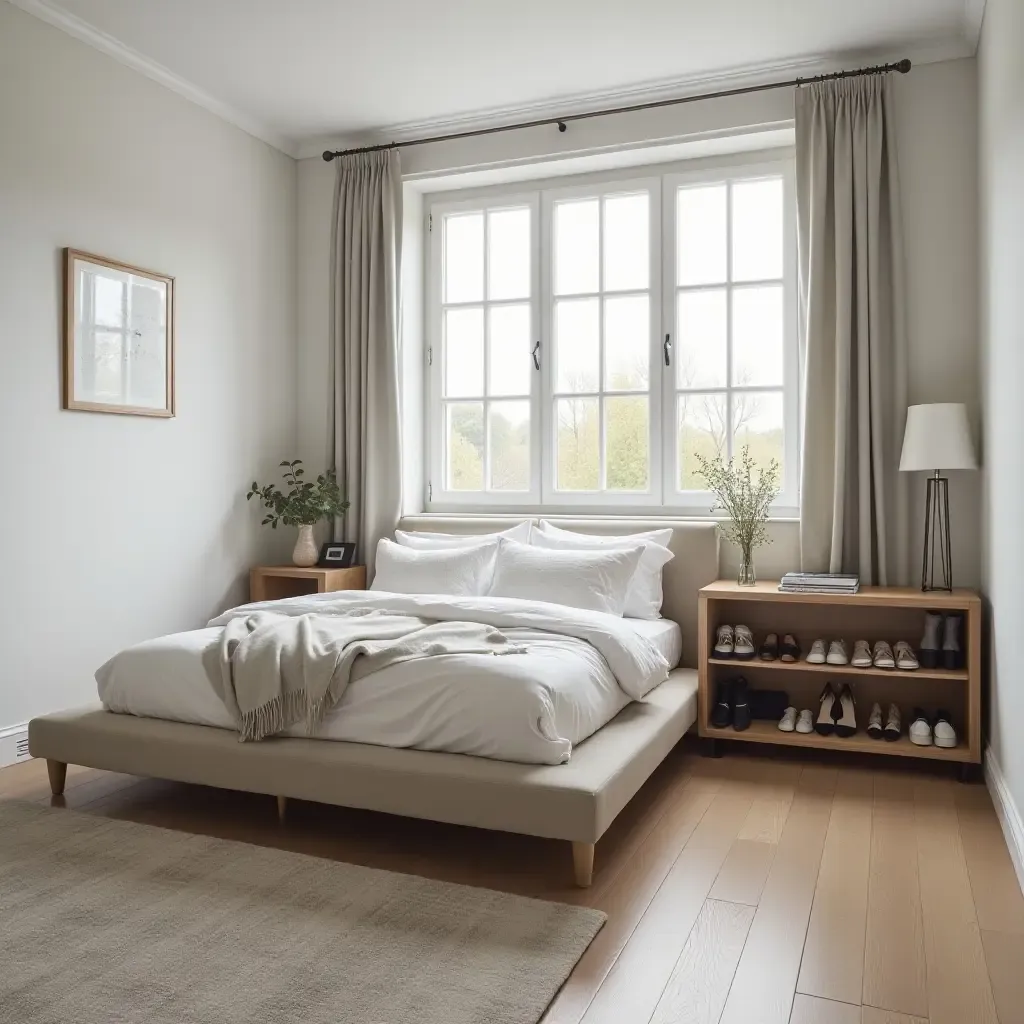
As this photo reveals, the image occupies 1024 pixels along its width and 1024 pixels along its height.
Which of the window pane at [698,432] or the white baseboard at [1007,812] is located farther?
the window pane at [698,432]

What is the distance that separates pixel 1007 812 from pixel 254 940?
220 centimetres

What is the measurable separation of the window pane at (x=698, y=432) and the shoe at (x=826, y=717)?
1.15 meters

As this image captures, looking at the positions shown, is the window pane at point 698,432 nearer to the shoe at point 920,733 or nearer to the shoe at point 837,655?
the shoe at point 837,655

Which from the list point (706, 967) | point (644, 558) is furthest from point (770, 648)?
point (706, 967)

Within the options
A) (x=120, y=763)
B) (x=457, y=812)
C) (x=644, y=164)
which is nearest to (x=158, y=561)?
(x=120, y=763)

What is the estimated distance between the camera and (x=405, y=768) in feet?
8.48

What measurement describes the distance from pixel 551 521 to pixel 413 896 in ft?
7.70

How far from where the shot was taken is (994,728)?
127 inches

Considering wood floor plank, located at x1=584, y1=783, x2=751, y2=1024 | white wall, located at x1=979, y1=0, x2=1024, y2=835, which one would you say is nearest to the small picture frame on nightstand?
wood floor plank, located at x1=584, y1=783, x2=751, y2=1024

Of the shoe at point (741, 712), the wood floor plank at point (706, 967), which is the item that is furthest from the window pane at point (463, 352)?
the wood floor plank at point (706, 967)

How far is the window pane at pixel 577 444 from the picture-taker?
4.64 metres

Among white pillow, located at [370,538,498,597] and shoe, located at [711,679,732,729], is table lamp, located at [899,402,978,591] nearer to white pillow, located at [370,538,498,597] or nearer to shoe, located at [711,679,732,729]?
shoe, located at [711,679,732,729]

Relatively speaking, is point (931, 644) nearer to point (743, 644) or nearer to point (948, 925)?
point (743, 644)

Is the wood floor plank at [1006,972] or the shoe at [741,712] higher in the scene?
the shoe at [741,712]
